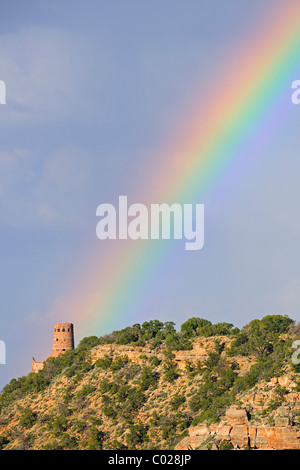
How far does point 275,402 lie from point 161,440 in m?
22.3

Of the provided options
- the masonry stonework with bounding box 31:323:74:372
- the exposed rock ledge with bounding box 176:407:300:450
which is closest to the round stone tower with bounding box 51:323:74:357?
the masonry stonework with bounding box 31:323:74:372

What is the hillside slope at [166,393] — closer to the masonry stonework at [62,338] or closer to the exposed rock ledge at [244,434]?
the exposed rock ledge at [244,434]

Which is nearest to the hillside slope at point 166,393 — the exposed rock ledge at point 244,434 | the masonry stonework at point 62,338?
the exposed rock ledge at point 244,434

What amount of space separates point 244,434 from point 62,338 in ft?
306

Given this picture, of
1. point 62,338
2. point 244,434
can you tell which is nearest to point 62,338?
point 62,338

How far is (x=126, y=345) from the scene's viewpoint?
12950cm

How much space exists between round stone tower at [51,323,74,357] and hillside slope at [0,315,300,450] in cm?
2314

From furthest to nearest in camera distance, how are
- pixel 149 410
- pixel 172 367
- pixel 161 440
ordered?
pixel 172 367
pixel 149 410
pixel 161 440

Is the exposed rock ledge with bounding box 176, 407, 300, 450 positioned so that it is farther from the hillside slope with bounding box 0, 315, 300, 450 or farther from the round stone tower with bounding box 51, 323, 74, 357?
the round stone tower with bounding box 51, 323, 74, 357

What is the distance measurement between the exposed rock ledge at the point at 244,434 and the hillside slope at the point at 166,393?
11cm

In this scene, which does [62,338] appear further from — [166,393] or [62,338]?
[166,393]

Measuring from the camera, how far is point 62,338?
167 m

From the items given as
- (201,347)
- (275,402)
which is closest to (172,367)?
(201,347)
